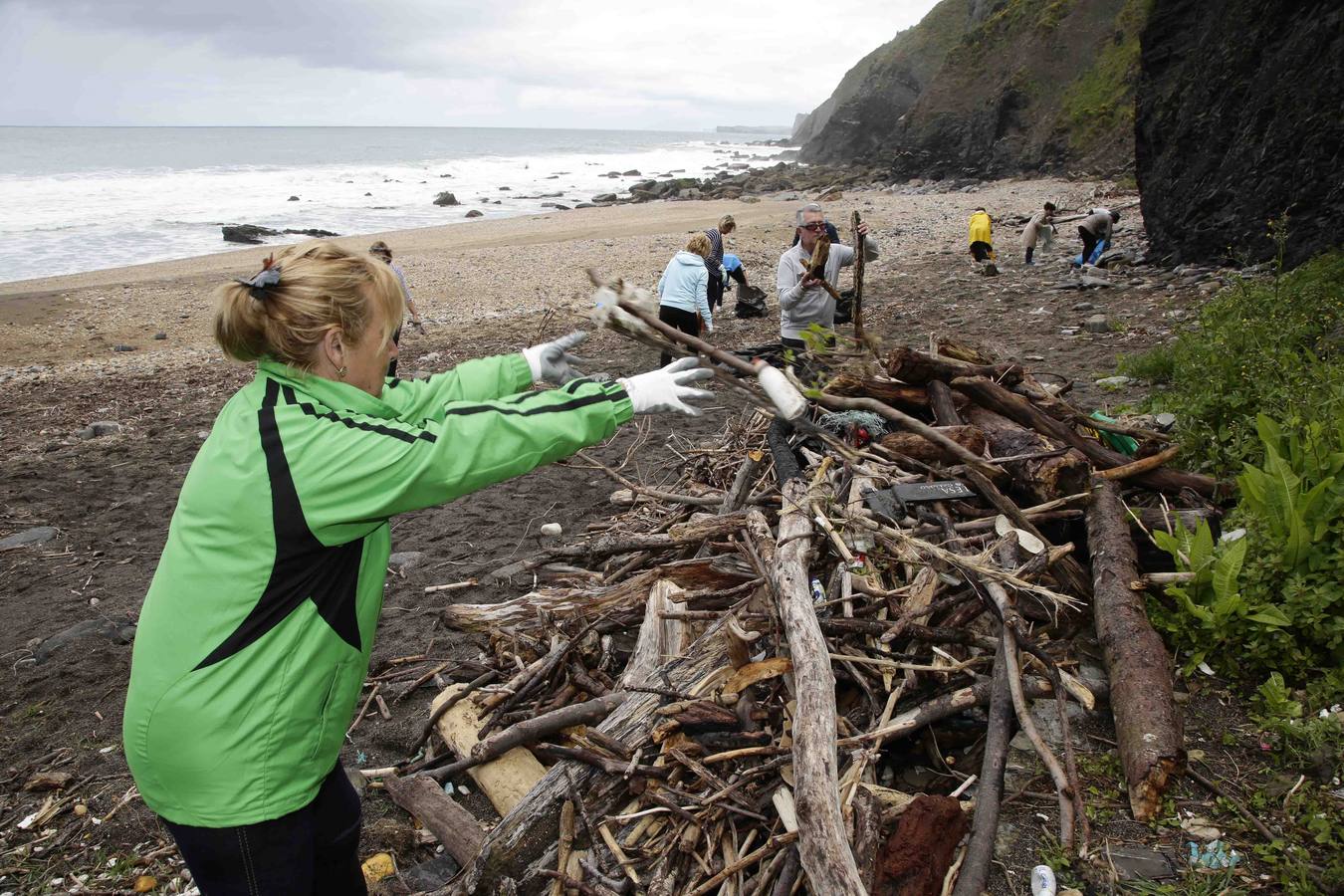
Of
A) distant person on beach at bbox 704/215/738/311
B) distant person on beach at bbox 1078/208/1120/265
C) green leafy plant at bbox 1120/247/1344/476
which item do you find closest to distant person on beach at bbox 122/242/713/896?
green leafy plant at bbox 1120/247/1344/476

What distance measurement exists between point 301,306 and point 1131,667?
2.95m

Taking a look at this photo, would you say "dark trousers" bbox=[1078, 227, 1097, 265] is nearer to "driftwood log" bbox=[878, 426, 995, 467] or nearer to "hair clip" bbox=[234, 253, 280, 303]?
"driftwood log" bbox=[878, 426, 995, 467]

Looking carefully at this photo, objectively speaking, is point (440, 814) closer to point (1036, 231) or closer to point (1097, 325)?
point (1097, 325)

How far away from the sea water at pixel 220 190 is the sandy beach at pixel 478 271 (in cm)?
517

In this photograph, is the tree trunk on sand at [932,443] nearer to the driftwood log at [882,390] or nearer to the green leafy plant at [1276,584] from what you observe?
the driftwood log at [882,390]

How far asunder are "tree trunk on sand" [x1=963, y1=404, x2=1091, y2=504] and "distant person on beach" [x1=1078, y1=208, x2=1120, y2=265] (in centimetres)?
1015

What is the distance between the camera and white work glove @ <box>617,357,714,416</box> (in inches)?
86.9

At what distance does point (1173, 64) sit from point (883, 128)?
4903cm

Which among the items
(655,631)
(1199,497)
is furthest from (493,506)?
(1199,497)

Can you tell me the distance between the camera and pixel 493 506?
256 inches

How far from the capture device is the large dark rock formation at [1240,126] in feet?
28.6

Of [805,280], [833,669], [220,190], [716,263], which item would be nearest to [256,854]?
[833,669]

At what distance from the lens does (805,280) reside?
676 cm

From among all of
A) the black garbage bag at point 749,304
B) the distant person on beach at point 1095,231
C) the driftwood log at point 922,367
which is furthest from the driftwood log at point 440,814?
the distant person on beach at point 1095,231
